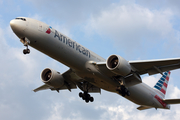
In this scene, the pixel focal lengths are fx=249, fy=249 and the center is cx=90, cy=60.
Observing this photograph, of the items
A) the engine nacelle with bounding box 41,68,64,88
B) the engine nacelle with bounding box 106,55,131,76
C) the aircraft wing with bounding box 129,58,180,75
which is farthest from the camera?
the engine nacelle with bounding box 41,68,64,88

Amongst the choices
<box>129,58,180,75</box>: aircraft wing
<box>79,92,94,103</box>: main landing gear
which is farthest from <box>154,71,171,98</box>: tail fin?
<box>79,92,94,103</box>: main landing gear

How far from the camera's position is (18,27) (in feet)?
69.4

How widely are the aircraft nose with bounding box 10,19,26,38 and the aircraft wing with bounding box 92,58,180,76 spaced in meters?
7.60

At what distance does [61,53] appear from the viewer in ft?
75.7

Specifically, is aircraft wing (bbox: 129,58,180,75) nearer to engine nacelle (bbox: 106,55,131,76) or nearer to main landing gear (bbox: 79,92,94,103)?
engine nacelle (bbox: 106,55,131,76)

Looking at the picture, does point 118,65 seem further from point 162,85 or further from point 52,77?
point 162,85

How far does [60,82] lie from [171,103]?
15209 mm

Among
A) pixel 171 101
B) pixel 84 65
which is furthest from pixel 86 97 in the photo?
pixel 171 101

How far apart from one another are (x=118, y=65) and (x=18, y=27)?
956cm

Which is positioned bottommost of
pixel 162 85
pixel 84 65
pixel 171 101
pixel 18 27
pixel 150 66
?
pixel 171 101

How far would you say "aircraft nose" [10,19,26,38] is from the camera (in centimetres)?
2111

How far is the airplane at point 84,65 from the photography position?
21812mm

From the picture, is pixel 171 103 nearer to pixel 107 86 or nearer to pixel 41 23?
pixel 107 86

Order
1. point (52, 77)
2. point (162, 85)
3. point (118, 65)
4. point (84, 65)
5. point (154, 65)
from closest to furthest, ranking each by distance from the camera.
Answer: point (118, 65)
point (84, 65)
point (154, 65)
point (52, 77)
point (162, 85)
